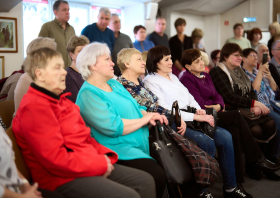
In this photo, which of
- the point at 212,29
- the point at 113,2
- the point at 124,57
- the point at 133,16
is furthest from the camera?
the point at 212,29

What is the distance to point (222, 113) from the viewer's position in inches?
98.7

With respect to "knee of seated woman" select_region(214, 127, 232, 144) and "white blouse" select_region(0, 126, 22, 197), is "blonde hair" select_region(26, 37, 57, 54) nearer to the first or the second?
"white blouse" select_region(0, 126, 22, 197)

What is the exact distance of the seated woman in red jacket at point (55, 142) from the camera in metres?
1.19

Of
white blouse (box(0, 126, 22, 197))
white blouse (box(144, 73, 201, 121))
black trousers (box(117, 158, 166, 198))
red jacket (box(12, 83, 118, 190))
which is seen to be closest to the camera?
white blouse (box(0, 126, 22, 197))

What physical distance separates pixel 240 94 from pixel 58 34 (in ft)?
7.65

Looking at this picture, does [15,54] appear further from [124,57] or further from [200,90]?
[200,90]

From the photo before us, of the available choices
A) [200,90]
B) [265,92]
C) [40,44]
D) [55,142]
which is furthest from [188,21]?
[55,142]

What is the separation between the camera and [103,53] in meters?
1.76

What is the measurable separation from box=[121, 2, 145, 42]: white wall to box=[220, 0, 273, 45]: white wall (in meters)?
2.84

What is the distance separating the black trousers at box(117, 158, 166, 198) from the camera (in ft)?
5.02

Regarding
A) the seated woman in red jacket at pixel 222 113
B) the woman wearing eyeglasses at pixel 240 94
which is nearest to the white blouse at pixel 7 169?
the seated woman in red jacket at pixel 222 113

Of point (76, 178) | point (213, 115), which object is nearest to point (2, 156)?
point (76, 178)

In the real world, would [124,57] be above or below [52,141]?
above

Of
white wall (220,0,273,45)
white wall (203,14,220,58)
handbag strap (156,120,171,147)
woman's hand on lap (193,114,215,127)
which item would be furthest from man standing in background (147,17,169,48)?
handbag strap (156,120,171,147)
